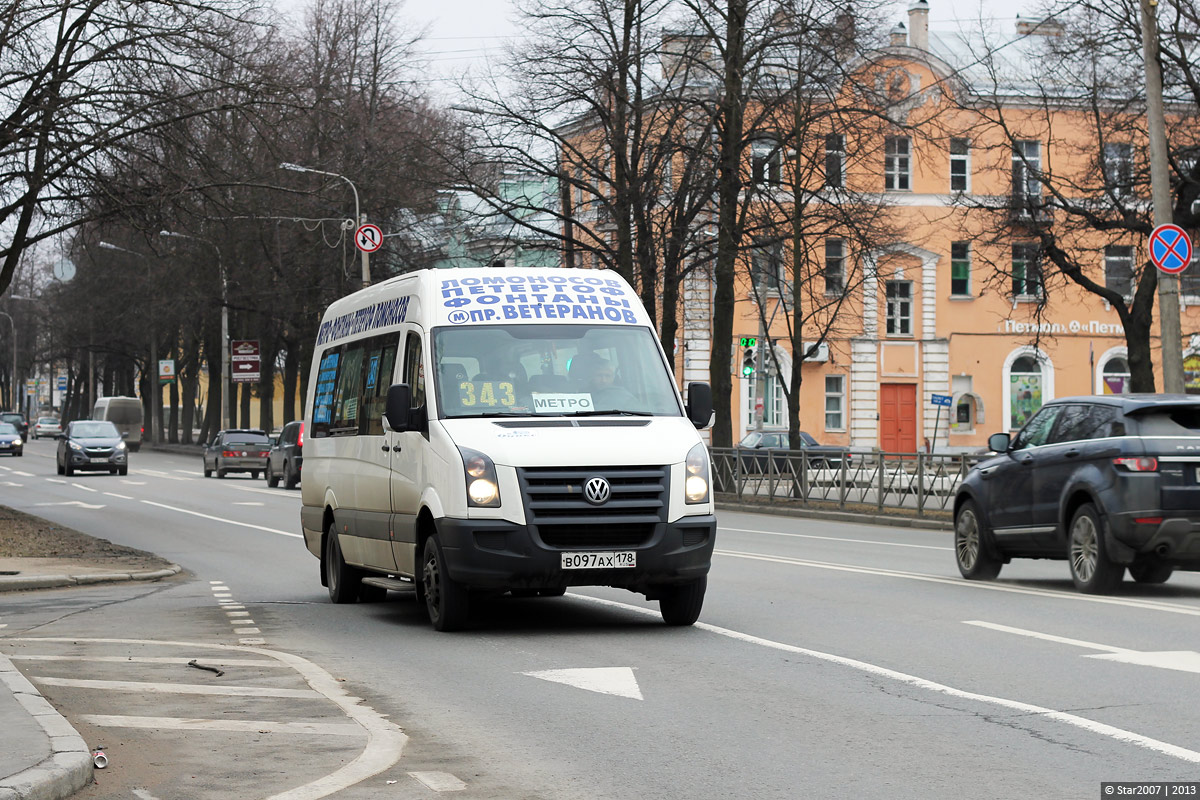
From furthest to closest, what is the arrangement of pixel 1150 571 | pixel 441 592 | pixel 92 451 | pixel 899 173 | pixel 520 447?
pixel 899 173 → pixel 92 451 → pixel 1150 571 → pixel 441 592 → pixel 520 447

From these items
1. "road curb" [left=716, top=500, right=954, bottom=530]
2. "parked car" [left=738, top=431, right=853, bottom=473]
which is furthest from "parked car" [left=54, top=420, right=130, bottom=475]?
"parked car" [left=738, top=431, right=853, bottom=473]

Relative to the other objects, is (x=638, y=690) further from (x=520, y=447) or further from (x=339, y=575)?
(x=339, y=575)

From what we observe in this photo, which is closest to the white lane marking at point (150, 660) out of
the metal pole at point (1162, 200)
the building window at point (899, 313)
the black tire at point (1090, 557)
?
the black tire at point (1090, 557)

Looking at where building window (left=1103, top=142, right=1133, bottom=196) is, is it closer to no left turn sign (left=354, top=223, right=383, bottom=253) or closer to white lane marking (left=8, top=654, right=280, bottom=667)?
no left turn sign (left=354, top=223, right=383, bottom=253)

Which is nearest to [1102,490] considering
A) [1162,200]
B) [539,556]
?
[539,556]

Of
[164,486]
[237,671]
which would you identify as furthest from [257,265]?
[237,671]

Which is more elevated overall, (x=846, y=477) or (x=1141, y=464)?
(x=1141, y=464)

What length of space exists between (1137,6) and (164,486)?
26.9m

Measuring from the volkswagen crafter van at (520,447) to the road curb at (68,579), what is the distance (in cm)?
422

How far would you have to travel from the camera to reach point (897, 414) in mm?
61875

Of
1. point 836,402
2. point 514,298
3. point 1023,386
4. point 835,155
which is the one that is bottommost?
point 514,298

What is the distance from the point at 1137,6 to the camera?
29.2 meters

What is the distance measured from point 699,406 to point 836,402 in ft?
164

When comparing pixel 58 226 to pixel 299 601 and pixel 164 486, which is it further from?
pixel 164 486
